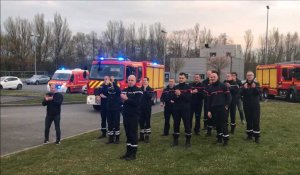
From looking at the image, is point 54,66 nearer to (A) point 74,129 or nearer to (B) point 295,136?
(A) point 74,129

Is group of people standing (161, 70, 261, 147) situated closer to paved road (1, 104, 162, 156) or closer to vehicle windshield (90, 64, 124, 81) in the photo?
paved road (1, 104, 162, 156)

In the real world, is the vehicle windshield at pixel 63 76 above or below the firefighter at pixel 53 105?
above

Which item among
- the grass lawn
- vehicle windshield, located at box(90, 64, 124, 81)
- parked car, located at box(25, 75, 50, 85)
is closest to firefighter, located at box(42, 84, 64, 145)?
the grass lawn

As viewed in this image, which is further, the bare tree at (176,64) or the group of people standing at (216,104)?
the bare tree at (176,64)

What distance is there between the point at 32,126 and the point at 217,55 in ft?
266

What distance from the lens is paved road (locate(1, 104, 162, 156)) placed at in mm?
12484

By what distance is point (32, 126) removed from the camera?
1571 centimetres

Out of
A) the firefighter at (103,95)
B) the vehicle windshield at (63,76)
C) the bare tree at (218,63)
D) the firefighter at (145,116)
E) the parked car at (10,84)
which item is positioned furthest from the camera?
the bare tree at (218,63)

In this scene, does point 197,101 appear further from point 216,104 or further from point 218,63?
point 218,63

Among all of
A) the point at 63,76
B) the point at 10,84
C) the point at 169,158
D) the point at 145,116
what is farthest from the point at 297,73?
the point at 10,84

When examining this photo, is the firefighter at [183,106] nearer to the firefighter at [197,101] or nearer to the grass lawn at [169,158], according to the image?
the grass lawn at [169,158]

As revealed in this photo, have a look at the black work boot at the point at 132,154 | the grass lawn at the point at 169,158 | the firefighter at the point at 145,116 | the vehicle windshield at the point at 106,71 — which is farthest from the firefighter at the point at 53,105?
the vehicle windshield at the point at 106,71

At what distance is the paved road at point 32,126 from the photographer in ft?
41.0

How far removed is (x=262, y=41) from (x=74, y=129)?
76.3m
